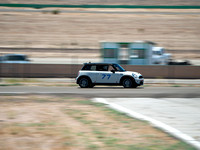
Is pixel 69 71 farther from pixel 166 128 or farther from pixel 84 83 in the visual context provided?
pixel 166 128

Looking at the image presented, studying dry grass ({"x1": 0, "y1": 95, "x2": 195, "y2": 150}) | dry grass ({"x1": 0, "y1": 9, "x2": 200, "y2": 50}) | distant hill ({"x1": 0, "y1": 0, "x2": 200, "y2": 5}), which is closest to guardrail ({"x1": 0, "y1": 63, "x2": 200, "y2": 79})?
dry grass ({"x1": 0, "y1": 95, "x2": 195, "y2": 150})

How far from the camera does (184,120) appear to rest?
8867mm

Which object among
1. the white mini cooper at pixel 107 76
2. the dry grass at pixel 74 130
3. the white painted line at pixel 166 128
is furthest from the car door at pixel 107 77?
Answer: the dry grass at pixel 74 130

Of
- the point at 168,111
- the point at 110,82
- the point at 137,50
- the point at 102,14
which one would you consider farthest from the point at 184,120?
the point at 102,14

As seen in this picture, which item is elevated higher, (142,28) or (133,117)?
(142,28)

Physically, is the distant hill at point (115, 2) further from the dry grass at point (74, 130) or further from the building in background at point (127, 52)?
the dry grass at point (74, 130)

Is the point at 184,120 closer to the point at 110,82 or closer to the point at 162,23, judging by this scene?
the point at 110,82

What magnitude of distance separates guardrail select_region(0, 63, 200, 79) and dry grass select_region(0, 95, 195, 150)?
565 inches

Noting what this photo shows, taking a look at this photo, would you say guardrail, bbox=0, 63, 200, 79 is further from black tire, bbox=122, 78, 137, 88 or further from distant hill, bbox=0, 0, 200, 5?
distant hill, bbox=0, 0, 200, 5

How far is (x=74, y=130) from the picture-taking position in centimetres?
727

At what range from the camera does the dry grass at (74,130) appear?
6.16m

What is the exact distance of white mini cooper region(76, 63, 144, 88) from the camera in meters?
17.7

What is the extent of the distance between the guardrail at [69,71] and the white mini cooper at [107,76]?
6.53 metres

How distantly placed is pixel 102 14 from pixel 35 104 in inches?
1691
